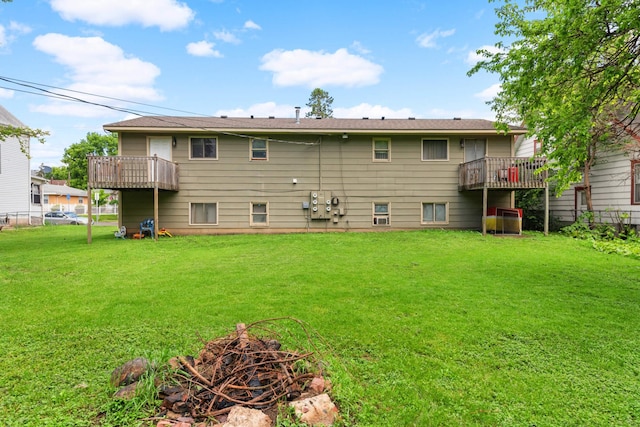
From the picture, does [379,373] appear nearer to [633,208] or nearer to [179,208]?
[179,208]

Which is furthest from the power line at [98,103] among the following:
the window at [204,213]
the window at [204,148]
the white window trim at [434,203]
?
the white window trim at [434,203]

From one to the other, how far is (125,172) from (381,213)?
32.0 feet

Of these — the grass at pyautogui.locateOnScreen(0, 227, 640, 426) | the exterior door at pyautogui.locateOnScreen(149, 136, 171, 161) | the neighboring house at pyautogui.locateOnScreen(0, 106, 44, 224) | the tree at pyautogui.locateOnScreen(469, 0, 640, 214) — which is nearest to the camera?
the grass at pyautogui.locateOnScreen(0, 227, 640, 426)

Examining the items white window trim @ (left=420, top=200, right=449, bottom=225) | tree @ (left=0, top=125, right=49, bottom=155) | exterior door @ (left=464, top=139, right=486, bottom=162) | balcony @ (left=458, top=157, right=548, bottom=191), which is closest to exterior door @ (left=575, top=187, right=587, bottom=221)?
balcony @ (left=458, top=157, right=548, bottom=191)

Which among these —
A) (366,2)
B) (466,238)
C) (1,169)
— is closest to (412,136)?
(466,238)

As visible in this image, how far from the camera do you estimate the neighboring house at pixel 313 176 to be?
1315cm

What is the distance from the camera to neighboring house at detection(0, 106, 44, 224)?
19062mm

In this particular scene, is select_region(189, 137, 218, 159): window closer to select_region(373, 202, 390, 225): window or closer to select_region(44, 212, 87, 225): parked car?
select_region(373, 202, 390, 225): window

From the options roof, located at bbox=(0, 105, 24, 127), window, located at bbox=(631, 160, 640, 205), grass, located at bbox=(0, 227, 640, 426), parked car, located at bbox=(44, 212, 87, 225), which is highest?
roof, located at bbox=(0, 105, 24, 127)

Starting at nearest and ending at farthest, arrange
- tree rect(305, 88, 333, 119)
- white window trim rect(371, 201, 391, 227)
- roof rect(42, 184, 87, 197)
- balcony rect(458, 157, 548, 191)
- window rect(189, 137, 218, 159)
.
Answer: balcony rect(458, 157, 548, 191), window rect(189, 137, 218, 159), white window trim rect(371, 201, 391, 227), tree rect(305, 88, 333, 119), roof rect(42, 184, 87, 197)

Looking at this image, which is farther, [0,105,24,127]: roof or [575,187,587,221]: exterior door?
[0,105,24,127]: roof

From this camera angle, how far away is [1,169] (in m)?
19.0

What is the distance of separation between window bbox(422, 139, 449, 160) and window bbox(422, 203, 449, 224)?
6.47 feet

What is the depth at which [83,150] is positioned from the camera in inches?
A: 1938
